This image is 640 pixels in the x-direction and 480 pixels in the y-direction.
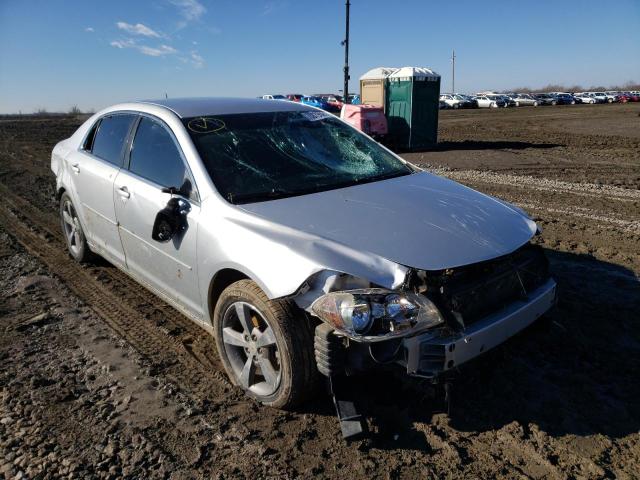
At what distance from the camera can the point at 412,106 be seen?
51.4 ft

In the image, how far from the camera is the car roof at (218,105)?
12.2ft

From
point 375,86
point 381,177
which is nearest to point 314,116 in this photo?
point 381,177

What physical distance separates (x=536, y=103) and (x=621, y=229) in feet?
168

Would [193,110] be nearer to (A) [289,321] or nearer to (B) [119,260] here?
(B) [119,260]

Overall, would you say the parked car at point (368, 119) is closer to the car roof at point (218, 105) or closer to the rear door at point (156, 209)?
the car roof at point (218, 105)

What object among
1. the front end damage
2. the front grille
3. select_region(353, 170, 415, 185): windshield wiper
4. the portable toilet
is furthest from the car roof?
the portable toilet

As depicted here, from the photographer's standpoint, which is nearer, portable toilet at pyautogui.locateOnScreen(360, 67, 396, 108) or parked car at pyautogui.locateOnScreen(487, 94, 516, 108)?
portable toilet at pyautogui.locateOnScreen(360, 67, 396, 108)

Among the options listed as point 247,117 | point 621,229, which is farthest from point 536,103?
point 247,117

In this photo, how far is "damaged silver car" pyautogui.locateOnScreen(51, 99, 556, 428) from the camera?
2.42 metres

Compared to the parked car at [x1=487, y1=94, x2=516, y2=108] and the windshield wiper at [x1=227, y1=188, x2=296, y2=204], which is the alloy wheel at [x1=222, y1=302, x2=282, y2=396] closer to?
the windshield wiper at [x1=227, y1=188, x2=296, y2=204]

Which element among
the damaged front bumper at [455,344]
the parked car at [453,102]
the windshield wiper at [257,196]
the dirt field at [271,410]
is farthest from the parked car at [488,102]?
the damaged front bumper at [455,344]

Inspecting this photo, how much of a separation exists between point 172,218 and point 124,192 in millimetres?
823

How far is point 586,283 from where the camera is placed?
4.48 metres

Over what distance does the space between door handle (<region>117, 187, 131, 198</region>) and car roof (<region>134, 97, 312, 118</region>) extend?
687mm
